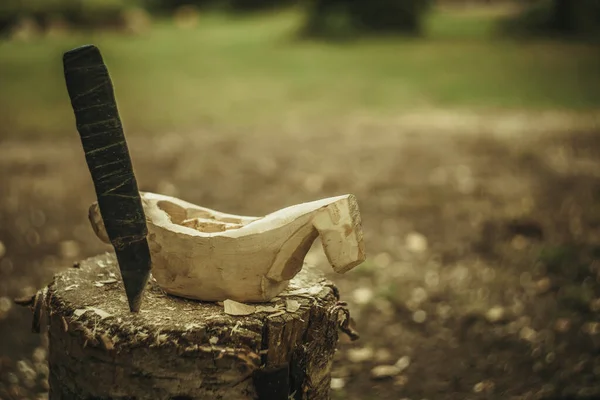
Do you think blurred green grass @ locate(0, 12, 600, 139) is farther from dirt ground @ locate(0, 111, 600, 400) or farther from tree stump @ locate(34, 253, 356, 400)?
tree stump @ locate(34, 253, 356, 400)

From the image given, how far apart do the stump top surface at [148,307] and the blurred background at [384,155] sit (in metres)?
0.93

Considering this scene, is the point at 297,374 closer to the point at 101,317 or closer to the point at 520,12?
the point at 101,317

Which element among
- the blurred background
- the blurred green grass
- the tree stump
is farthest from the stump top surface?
the blurred green grass

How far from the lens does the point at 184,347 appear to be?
1.71m

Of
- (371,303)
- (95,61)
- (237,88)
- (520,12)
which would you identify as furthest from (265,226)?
(520,12)

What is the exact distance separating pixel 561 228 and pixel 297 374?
3056 mm

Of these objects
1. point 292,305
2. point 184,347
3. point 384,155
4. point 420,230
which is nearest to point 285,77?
point 384,155

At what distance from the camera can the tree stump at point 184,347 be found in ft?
5.63

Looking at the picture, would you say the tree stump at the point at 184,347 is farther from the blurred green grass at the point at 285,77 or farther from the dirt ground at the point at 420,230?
the blurred green grass at the point at 285,77

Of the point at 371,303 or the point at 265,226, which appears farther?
the point at 371,303

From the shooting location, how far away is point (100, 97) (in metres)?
1.66

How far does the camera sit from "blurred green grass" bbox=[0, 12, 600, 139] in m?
7.82

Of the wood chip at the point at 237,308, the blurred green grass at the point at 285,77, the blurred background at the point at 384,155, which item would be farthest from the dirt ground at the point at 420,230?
the wood chip at the point at 237,308

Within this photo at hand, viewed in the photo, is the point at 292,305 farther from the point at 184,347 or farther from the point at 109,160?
the point at 109,160
